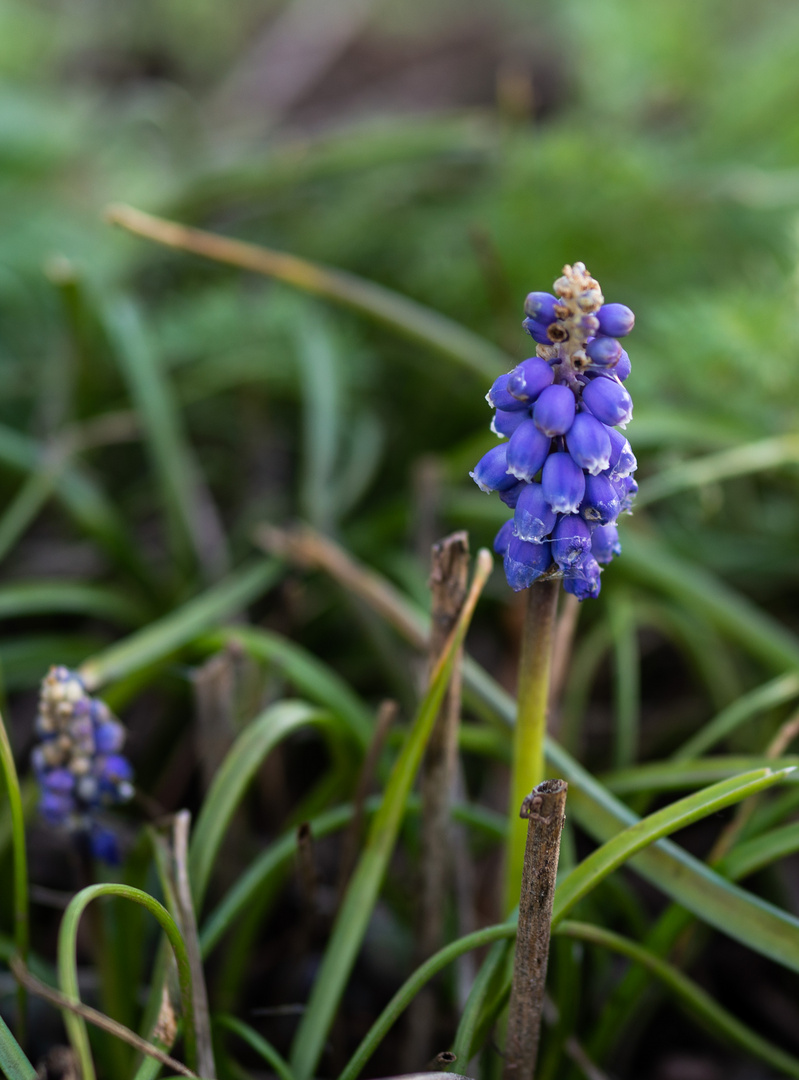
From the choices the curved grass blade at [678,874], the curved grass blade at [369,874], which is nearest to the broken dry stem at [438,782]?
the curved grass blade at [369,874]

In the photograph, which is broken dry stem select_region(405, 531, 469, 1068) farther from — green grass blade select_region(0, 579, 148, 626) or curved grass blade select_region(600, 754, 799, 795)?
green grass blade select_region(0, 579, 148, 626)

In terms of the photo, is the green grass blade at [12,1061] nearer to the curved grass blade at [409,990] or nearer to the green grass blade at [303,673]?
the curved grass blade at [409,990]

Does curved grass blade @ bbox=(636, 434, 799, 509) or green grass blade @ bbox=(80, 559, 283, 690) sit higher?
curved grass blade @ bbox=(636, 434, 799, 509)

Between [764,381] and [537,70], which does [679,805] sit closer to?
[764,381]

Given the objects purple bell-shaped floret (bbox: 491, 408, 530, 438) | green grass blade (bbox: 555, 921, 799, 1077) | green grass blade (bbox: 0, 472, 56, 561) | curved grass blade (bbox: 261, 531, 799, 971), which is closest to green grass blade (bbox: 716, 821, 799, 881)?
curved grass blade (bbox: 261, 531, 799, 971)

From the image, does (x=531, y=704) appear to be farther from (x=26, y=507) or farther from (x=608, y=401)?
(x=26, y=507)

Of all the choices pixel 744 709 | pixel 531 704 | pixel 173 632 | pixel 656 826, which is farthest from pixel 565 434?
pixel 173 632
